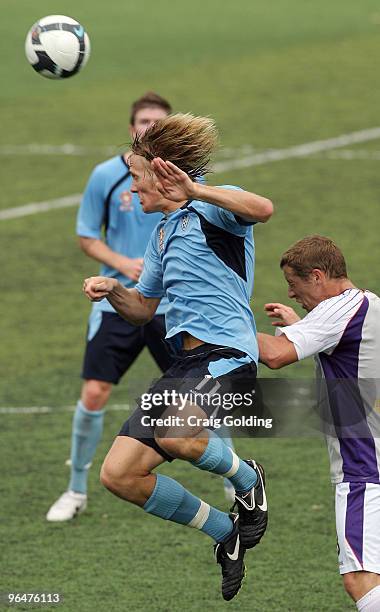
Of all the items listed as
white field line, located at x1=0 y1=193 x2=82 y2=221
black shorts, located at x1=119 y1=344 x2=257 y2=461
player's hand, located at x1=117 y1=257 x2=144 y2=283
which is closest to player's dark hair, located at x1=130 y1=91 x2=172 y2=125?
player's hand, located at x1=117 y1=257 x2=144 y2=283

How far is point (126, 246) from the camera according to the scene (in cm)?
987

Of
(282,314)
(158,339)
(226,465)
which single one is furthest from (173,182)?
(158,339)

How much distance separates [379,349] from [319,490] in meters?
3.28

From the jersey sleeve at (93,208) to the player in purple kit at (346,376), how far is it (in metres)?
3.19

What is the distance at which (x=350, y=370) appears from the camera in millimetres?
6770

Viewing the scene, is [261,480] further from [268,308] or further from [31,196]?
[31,196]

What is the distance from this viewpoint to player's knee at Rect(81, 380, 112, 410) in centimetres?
962

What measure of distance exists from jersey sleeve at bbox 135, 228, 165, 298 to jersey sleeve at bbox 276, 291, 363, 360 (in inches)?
40.7

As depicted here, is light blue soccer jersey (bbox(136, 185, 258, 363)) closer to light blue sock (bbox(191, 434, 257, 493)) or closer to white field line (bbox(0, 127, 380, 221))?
light blue sock (bbox(191, 434, 257, 493))

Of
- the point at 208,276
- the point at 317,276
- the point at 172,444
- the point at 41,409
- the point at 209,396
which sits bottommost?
the point at 41,409

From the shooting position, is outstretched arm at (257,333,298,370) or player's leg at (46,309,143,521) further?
player's leg at (46,309,143,521)

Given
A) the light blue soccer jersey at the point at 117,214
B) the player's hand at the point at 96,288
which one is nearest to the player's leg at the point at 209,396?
the player's hand at the point at 96,288

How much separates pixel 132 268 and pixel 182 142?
259 centimetres

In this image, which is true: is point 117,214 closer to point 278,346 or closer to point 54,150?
point 278,346
